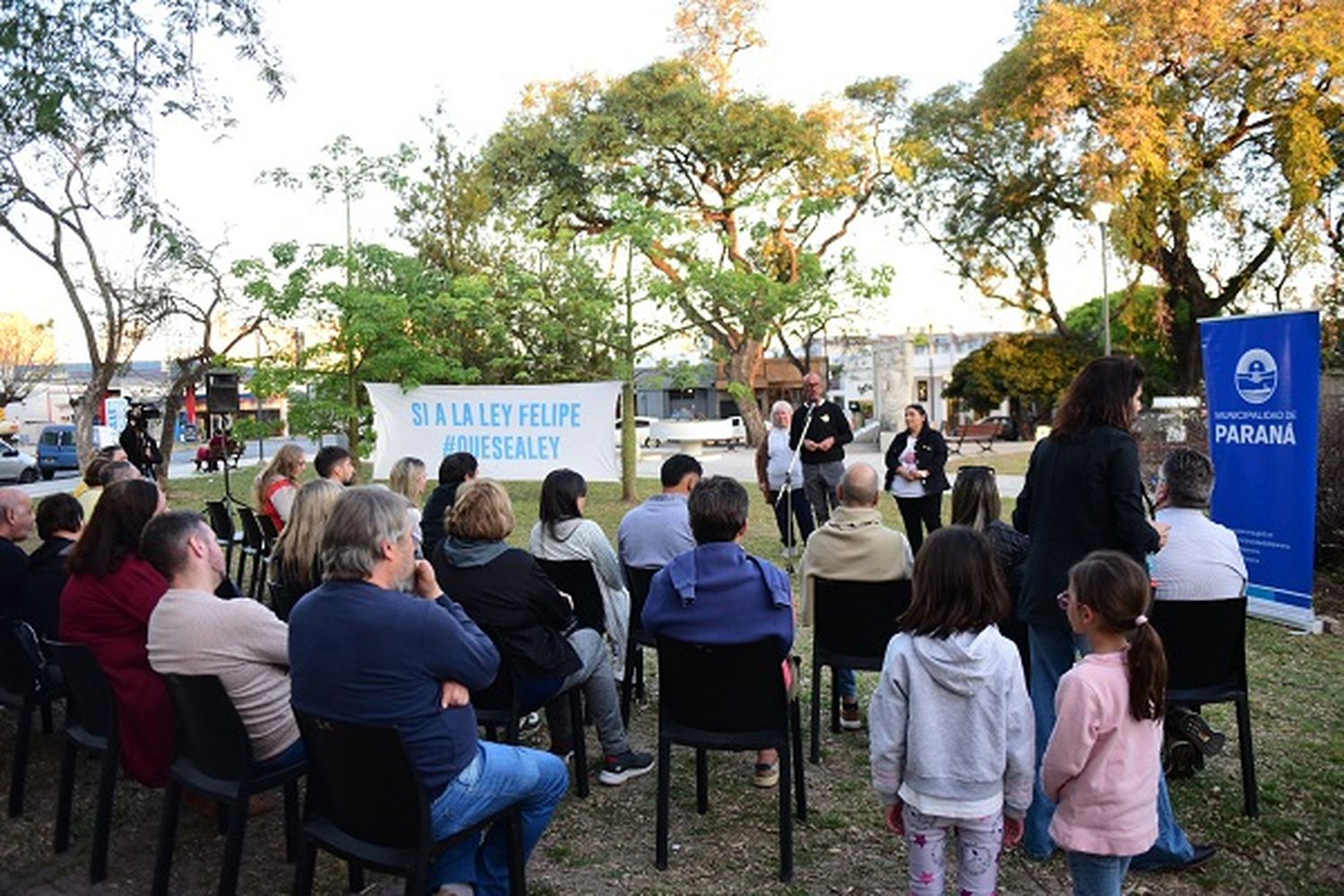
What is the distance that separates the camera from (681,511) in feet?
16.4

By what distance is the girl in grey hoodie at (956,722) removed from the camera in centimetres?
272

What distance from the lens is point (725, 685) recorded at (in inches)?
136

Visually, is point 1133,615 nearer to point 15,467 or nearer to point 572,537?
point 572,537

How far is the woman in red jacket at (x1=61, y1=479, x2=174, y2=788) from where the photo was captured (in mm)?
3578

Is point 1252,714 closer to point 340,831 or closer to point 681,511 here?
point 681,511

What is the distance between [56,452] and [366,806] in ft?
101

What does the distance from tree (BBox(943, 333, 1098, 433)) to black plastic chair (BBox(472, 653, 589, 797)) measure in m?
28.1

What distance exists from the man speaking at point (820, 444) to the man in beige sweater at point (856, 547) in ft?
14.8

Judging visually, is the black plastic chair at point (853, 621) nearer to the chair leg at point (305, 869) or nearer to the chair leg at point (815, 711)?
the chair leg at point (815, 711)

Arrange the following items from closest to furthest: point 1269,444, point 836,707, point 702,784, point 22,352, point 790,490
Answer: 1. point 702,784
2. point 836,707
3. point 1269,444
4. point 790,490
5. point 22,352

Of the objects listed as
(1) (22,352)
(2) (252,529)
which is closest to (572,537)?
(2) (252,529)

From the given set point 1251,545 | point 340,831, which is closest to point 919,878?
point 340,831

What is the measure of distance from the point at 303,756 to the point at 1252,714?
14.1 feet

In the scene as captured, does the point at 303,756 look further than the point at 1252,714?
No
